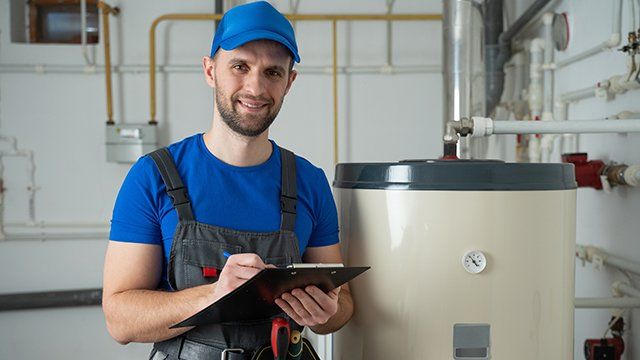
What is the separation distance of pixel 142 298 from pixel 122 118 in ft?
6.48

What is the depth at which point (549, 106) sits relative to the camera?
2244 mm

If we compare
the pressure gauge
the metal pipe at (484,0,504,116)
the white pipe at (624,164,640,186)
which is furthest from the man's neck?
the metal pipe at (484,0,504,116)

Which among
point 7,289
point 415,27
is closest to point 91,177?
point 7,289

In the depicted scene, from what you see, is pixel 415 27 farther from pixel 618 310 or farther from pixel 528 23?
pixel 618 310

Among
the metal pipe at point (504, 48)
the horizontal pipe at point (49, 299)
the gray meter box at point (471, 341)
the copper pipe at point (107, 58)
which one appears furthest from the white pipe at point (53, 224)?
the gray meter box at point (471, 341)

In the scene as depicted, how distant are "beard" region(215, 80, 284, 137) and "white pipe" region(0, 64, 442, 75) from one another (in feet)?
5.77

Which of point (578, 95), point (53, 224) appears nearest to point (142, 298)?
point (578, 95)

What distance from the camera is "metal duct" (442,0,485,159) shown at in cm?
204

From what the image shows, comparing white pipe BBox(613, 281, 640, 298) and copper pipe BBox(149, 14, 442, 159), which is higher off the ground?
copper pipe BBox(149, 14, 442, 159)

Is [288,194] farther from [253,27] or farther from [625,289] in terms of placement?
[625,289]

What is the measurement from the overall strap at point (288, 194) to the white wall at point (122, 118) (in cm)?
169

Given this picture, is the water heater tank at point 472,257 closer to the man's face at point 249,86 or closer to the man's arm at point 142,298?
the man's face at point 249,86

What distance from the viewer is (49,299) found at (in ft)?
8.96

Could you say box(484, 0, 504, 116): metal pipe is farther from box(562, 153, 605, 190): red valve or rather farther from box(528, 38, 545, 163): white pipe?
box(562, 153, 605, 190): red valve
